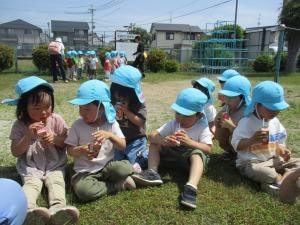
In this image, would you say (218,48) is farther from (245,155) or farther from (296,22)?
(245,155)

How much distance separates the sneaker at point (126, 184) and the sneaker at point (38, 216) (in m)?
0.72

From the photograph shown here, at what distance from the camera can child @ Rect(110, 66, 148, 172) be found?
3211 millimetres

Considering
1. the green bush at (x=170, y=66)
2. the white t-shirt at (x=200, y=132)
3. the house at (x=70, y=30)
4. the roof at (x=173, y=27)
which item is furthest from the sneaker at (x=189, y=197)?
the house at (x=70, y=30)

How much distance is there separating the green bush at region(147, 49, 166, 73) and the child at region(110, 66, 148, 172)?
48.1ft

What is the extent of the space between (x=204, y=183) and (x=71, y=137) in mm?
1206

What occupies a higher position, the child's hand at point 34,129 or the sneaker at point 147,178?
the child's hand at point 34,129

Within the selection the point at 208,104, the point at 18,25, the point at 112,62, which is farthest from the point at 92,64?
the point at 18,25

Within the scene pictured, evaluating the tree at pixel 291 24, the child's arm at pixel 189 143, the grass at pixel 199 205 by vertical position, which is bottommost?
the grass at pixel 199 205

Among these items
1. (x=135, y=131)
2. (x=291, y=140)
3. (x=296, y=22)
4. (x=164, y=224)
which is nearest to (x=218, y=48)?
(x=296, y=22)

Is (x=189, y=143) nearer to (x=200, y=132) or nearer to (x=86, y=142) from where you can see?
(x=200, y=132)

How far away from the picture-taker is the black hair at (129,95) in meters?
3.26

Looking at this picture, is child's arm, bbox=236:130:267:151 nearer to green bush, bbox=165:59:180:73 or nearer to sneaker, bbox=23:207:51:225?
sneaker, bbox=23:207:51:225

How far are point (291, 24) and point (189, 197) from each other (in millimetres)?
15471

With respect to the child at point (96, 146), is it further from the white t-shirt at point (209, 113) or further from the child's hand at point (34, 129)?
the white t-shirt at point (209, 113)
